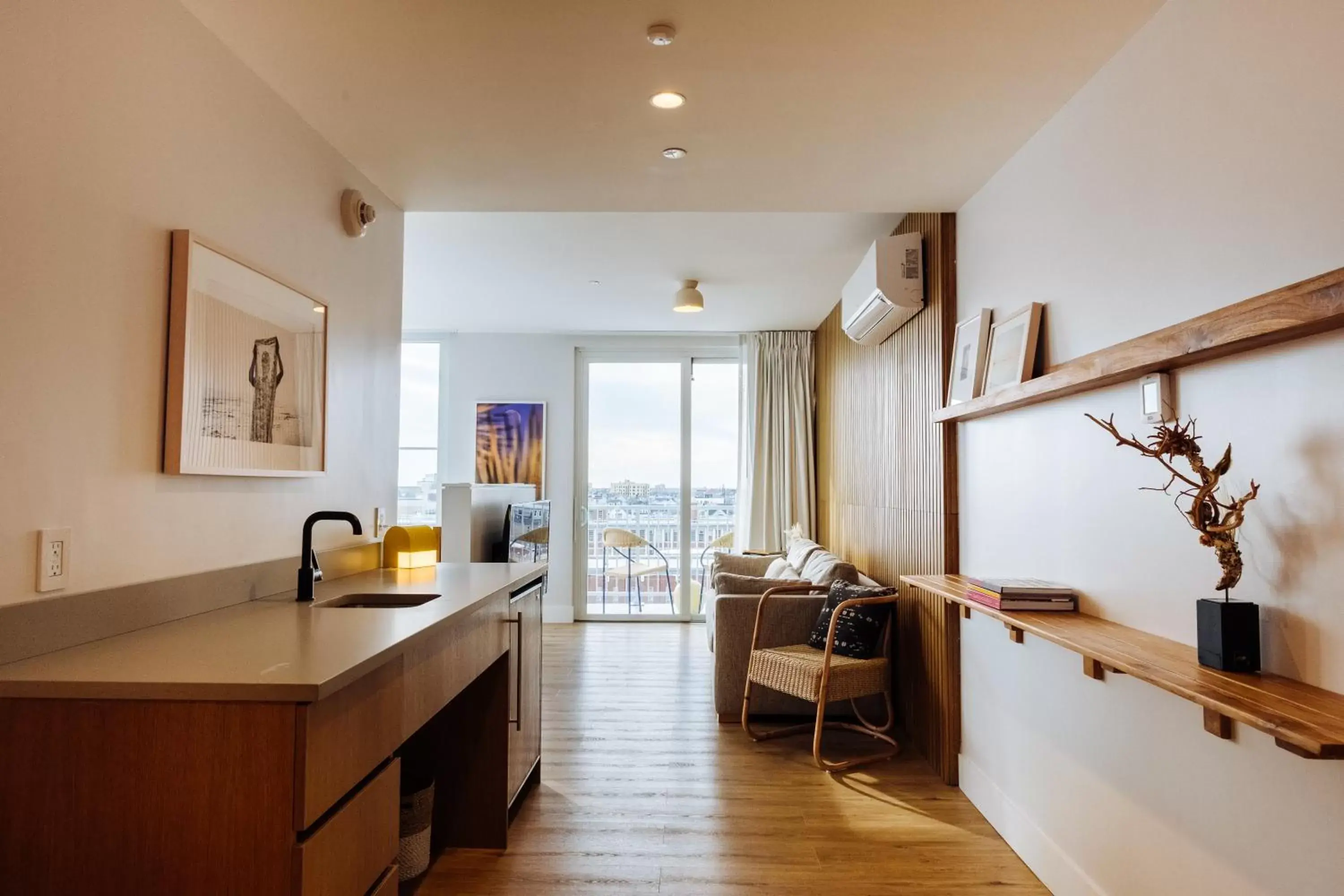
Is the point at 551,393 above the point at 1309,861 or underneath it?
above

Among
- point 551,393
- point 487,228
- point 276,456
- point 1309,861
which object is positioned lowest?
point 1309,861

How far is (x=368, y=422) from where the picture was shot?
9.98 ft

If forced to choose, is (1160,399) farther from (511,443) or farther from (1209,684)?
(511,443)

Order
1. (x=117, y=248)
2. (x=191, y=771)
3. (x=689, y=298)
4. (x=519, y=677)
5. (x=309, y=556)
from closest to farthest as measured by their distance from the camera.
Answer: (x=191, y=771)
(x=117, y=248)
(x=309, y=556)
(x=519, y=677)
(x=689, y=298)

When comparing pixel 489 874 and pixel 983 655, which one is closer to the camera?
pixel 489 874

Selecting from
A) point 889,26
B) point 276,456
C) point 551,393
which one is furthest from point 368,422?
point 551,393

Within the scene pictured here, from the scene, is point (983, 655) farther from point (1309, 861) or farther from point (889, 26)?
point (889, 26)

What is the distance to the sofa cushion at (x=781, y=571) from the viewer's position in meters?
5.13

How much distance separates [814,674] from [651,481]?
12.2ft

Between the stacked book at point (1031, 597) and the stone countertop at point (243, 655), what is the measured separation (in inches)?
59.3

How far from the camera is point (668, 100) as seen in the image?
233cm

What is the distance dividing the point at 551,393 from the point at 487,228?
2.98m

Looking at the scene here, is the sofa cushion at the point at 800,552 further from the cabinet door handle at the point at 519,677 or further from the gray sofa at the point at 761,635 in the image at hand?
the cabinet door handle at the point at 519,677

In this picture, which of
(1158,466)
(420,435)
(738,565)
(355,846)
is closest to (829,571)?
(738,565)
